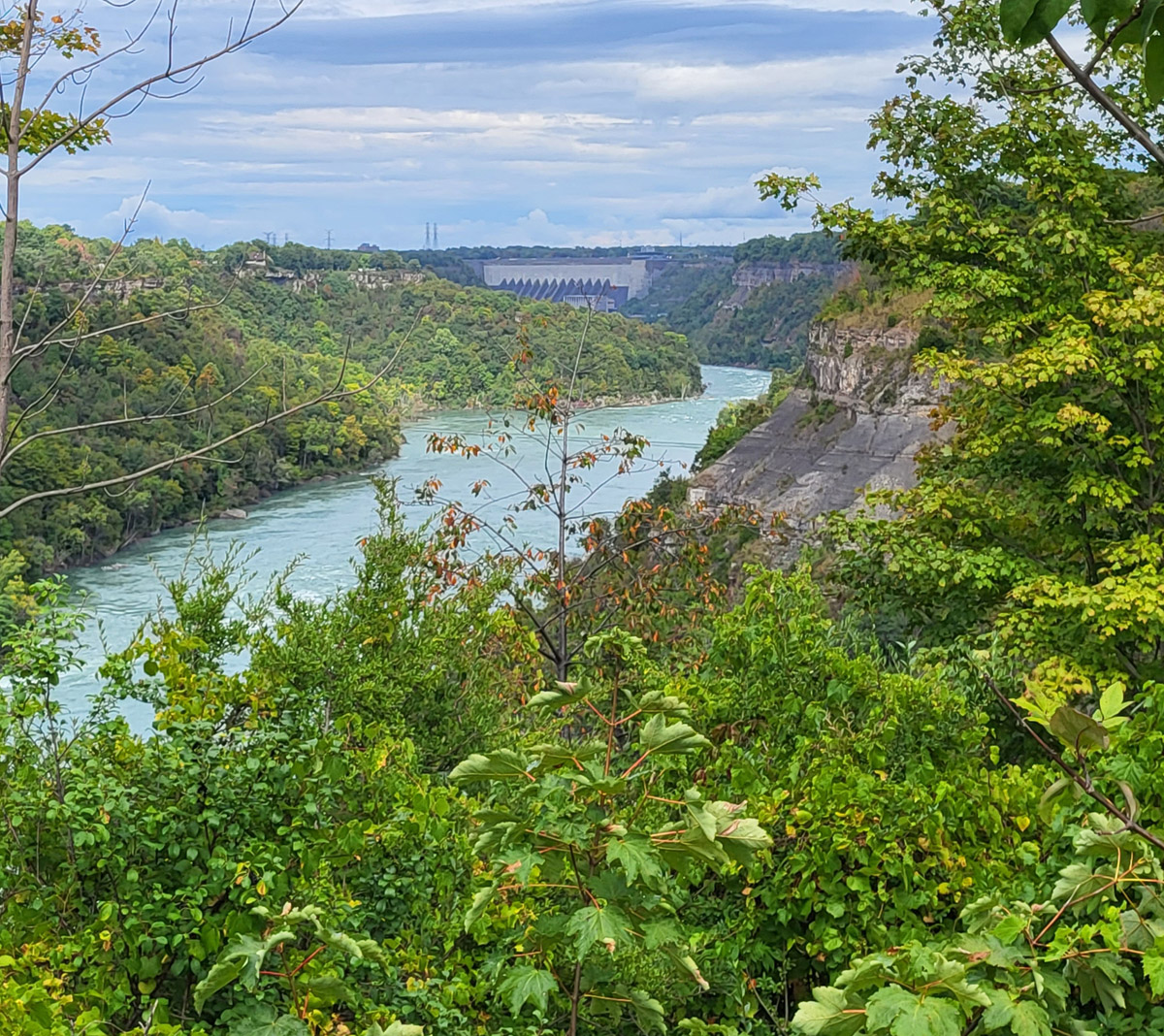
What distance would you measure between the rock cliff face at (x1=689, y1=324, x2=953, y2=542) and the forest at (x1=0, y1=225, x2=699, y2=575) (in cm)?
312

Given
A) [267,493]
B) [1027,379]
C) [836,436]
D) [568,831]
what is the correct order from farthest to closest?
[267,493] → [836,436] → [1027,379] → [568,831]

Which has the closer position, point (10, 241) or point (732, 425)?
point (10, 241)

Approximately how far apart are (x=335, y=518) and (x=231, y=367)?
15.3m

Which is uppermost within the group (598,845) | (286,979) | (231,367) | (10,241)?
(10,241)

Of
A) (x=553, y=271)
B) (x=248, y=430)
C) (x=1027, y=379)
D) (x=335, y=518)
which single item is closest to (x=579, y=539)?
(x=1027, y=379)

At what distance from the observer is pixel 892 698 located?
2.85m

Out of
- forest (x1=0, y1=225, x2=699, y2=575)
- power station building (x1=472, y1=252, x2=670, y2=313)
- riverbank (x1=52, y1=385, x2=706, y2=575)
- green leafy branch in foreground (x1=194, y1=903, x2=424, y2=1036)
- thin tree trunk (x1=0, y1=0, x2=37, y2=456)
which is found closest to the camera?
green leafy branch in foreground (x1=194, y1=903, x2=424, y2=1036)

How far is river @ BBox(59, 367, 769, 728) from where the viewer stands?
67.7ft

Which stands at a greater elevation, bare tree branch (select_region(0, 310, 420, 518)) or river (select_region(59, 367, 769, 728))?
bare tree branch (select_region(0, 310, 420, 518))

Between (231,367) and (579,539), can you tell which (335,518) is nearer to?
(231,367)

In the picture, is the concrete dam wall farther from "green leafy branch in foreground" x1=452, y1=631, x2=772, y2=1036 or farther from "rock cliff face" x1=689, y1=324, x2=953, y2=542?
"green leafy branch in foreground" x1=452, y1=631, x2=772, y2=1036

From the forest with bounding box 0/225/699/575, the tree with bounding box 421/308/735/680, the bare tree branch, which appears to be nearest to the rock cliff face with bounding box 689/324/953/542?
the forest with bounding box 0/225/699/575

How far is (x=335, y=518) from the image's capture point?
A: 3048 centimetres

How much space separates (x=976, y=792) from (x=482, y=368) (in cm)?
696
